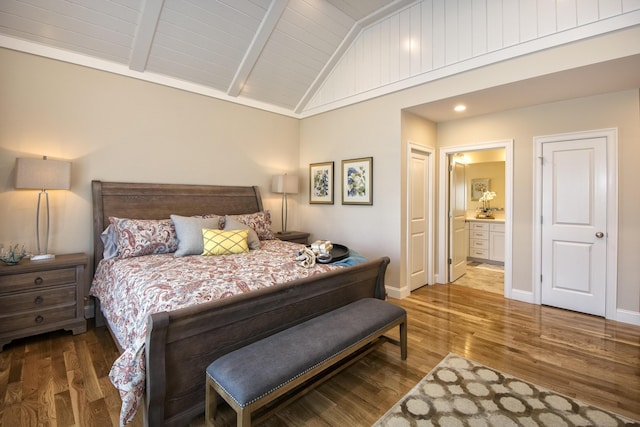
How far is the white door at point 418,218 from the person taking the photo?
4180 millimetres

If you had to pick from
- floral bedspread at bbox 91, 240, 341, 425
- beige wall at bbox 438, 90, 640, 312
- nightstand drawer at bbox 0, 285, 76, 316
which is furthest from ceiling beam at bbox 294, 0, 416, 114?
nightstand drawer at bbox 0, 285, 76, 316

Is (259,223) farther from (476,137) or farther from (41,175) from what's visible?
(476,137)

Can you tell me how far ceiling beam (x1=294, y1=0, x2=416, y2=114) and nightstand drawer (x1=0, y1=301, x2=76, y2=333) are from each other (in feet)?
13.3

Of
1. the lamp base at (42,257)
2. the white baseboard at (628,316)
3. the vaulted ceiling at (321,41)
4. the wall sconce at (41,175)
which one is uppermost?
the vaulted ceiling at (321,41)

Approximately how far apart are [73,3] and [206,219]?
2.36m

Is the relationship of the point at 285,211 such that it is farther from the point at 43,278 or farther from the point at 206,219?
the point at 43,278

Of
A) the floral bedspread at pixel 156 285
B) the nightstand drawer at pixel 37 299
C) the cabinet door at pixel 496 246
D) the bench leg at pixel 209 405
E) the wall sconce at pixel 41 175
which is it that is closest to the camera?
the floral bedspread at pixel 156 285

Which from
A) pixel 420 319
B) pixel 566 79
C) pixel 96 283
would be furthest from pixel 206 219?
pixel 566 79

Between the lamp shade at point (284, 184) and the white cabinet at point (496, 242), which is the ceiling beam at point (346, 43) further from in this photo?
the white cabinet at point (496, 242)

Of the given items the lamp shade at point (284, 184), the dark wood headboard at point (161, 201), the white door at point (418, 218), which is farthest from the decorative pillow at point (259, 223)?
the white door at point (418, 218)

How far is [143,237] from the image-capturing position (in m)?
3.09

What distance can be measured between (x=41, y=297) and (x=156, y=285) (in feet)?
5.37

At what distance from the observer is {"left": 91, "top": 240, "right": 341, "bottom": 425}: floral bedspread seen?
1.55 m

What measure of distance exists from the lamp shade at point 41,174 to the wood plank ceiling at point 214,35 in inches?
49.3
